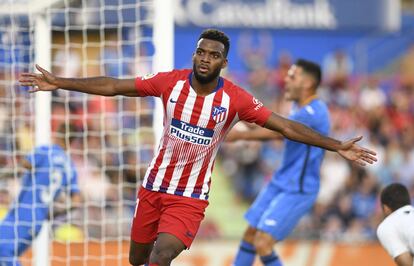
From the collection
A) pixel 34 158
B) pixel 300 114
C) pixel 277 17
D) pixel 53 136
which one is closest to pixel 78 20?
pixel 53 136

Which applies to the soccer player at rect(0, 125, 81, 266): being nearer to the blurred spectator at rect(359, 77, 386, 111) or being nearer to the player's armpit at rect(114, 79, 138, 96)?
the player's armpit at rect(114, 79, 138, 96)

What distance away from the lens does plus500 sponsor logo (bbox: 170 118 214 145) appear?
7066 mm

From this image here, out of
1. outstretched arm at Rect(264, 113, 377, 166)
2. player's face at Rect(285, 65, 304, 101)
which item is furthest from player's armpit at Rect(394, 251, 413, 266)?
player's face at Rect(285, 65, 304, 101)

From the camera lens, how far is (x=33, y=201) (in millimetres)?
9867

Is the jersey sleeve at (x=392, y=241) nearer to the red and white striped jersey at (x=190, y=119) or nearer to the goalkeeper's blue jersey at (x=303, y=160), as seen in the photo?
the red and white striped jersey at (x=190, y=119)

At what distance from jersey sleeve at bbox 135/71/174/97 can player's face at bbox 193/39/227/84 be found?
29 centimetres

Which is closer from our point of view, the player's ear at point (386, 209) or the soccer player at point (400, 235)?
the soccer player at point (400, 235)

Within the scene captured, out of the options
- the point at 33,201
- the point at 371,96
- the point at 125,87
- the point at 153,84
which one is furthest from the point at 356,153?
the point at 371,96

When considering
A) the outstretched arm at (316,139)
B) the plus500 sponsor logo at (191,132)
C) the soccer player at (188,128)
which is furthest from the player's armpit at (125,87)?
the outstretched arm at (316,139)

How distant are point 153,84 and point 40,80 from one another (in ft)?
2.71

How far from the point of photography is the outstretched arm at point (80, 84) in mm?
6715

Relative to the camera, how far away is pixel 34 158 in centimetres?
978

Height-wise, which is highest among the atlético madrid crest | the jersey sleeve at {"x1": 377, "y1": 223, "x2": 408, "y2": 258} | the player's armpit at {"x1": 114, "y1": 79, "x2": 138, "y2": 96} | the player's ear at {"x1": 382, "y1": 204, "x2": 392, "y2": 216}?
the player's armpit at {"x1": 114, "y1": 79, "x2": 138, "y2": 96}

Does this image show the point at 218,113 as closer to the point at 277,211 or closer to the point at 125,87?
the point at 125,87
